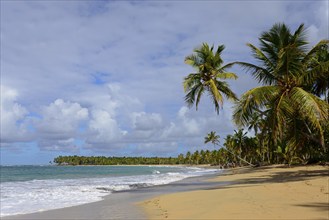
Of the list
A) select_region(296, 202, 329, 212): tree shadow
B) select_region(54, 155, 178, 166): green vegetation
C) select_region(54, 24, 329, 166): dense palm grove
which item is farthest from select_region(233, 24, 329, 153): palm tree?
select_region(54, 155, 178, 166): green vegetation

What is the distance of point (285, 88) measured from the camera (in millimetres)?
17078

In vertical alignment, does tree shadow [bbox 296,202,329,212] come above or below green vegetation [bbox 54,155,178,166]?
below

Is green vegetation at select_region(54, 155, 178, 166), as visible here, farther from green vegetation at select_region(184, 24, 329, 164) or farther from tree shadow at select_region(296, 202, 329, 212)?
tree shadow at select_region(296, 202, 329, 212)

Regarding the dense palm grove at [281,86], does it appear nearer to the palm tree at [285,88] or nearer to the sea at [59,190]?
the palm tree at [285,88]

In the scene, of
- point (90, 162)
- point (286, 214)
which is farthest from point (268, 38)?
point (90, 162)

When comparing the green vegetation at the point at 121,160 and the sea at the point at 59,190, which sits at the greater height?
the green vegetation at the point at 121,160

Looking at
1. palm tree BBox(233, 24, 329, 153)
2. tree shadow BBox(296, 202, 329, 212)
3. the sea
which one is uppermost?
palm tree BBox(233, 24, 329, 153)

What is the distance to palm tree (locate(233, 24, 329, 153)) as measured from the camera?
1541 centimetres

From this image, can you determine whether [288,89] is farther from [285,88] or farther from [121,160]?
[121,160]

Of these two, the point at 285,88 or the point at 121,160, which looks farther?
the point at 121,160

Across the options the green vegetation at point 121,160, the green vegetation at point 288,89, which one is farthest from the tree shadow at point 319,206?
the green vegetation at point 121,160

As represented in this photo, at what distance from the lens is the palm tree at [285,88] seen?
15.4 meters

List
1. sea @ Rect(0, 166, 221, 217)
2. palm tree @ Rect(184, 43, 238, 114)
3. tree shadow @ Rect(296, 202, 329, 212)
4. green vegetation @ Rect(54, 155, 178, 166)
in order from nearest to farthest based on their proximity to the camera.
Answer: tree shadow @ Rect(296, 202, 329, 212) → sea @ Rect(0, 166, 221, 217) → palm tree @ Rect(184, 43, 238, 114) → green vegetation @ Rect(54, 155, 178, 166)

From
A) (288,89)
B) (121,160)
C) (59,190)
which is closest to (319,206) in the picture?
(288,89)
